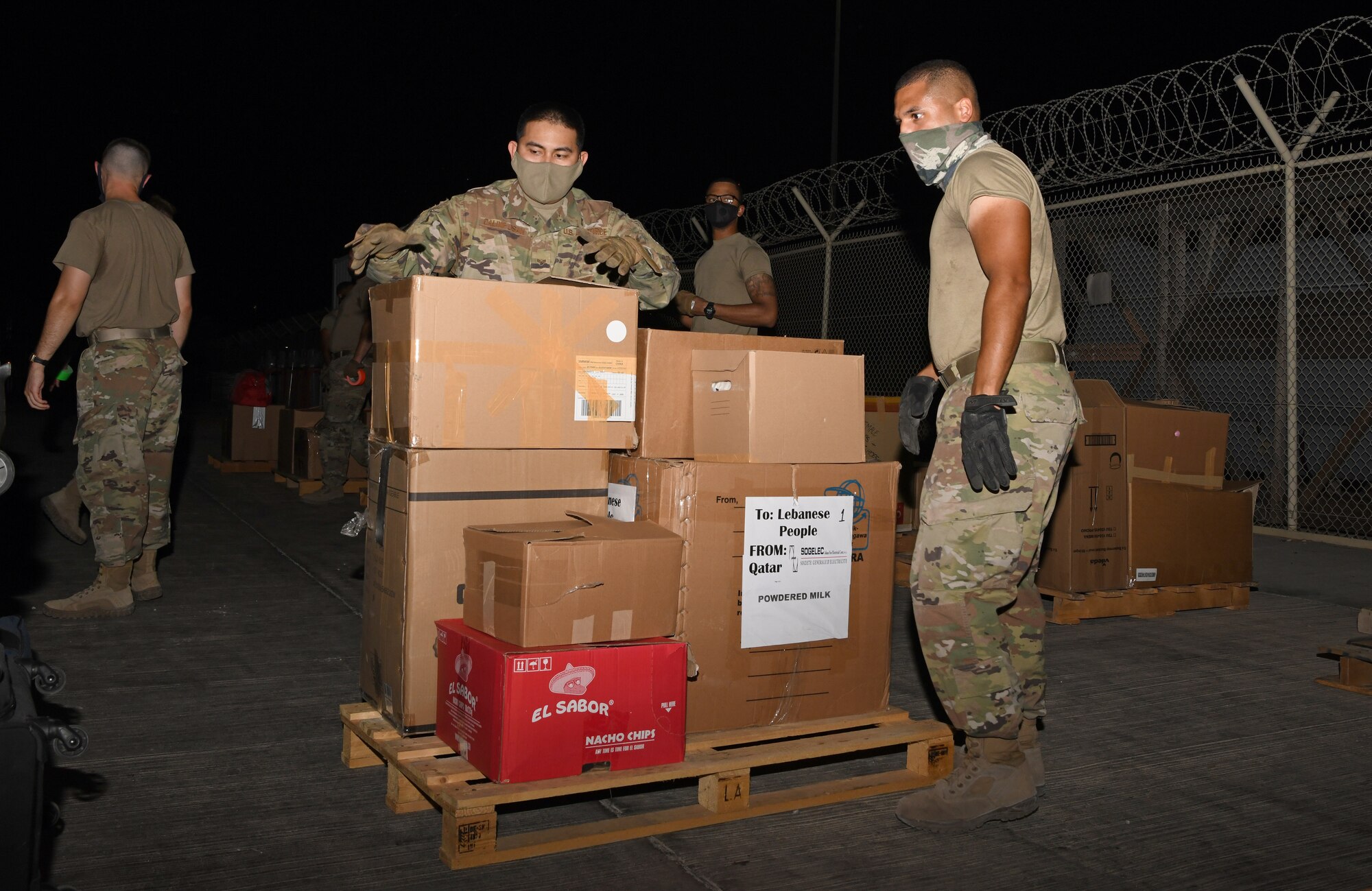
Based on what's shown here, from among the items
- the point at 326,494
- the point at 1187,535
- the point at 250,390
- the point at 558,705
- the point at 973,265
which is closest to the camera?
the point at 558,705

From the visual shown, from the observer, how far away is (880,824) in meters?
2.68

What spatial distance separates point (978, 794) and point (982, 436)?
92 cm

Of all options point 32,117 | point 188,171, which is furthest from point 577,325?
point 188,171

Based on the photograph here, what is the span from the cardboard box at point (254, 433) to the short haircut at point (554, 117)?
7.88 meters

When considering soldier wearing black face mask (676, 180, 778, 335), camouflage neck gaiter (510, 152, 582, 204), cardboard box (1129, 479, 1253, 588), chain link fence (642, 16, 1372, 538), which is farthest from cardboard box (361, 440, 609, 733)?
chain link fence (642, 16, 1372, 538)

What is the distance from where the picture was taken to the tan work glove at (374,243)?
9.62 ft

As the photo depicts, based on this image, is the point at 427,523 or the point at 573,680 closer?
the point at 573,680

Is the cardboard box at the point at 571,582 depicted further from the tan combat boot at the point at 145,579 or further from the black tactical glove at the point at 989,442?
the tan combat boot at the point at 145,579

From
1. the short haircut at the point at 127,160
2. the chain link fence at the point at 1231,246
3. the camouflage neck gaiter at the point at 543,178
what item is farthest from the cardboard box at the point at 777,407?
the chain link fence at the point at 1231,246

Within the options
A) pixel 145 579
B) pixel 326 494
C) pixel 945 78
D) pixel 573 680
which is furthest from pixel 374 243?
pixel 326 494

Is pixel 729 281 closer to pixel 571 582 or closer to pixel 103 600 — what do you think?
pixel 571 582

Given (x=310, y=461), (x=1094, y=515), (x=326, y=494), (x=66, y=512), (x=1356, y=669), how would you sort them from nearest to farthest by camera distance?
(x=1356, y=669) → (x=1094, y=515) → (x=66, y=512) → (x=326, y=494) → (x=310, y=461)

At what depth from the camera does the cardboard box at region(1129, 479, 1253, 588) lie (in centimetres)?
517

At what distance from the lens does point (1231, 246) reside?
7531 millimetres
